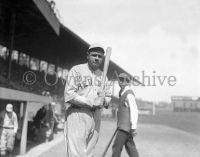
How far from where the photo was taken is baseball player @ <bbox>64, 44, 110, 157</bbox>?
3994 millimetres

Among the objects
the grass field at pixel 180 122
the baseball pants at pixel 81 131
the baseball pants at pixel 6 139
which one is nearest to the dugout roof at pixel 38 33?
the baseball pants at pixel 6 139

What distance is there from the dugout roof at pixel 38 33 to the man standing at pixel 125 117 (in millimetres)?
4765

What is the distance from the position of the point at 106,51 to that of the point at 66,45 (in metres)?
21.6

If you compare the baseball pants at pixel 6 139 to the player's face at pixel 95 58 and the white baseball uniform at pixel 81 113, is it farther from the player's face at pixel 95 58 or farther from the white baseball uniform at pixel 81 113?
the player's face at pixel 95 58

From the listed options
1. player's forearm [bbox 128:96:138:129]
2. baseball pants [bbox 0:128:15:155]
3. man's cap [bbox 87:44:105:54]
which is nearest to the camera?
man's cap [bbox 87:44:105:54]

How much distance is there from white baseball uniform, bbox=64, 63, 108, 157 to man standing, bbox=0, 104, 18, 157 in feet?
20.3

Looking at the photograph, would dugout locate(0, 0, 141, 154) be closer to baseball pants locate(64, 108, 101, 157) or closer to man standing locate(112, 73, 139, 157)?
man standing locate(112, 73, 139, 157)

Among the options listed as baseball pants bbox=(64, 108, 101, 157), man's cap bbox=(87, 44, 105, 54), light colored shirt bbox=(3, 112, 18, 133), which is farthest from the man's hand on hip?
light colored shirt bbox=(3, 112, 18, 133)

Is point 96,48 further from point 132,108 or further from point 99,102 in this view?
point 132,108

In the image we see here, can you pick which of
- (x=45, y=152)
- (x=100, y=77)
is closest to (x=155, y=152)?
(x=45, y=152)

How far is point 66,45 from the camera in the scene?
84.1 ft

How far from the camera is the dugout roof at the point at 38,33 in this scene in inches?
588

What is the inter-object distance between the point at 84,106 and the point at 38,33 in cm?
1675

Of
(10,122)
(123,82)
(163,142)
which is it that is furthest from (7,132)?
(163,142)
